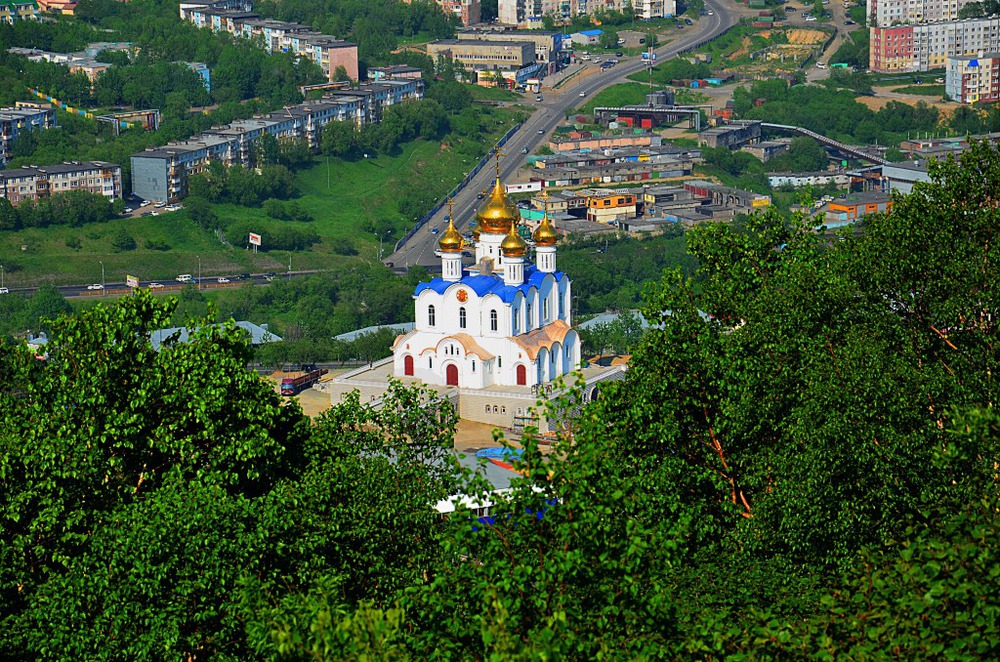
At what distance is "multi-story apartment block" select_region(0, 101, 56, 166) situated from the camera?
48.9 m

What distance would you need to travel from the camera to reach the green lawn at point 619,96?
6247 cm

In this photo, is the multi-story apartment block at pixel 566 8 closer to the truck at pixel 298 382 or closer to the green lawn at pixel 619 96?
the green lawn at pixel 619 96

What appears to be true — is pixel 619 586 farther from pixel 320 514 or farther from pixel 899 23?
pixel 899 23

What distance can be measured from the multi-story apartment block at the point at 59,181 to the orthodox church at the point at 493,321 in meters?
19.7

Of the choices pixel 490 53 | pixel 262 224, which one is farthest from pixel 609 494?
pixel 490 53

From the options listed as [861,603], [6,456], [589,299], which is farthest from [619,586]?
[589,299]

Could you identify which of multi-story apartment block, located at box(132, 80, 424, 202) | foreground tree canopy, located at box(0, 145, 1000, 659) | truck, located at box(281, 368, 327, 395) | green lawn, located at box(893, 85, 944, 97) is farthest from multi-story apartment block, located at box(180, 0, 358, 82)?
foreground tree canopy, located at box(0, 145, 1000, 659)

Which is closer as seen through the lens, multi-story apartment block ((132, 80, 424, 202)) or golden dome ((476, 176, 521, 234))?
golden dome ((476, 176, 521, 234))

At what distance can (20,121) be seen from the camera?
49.8 metres

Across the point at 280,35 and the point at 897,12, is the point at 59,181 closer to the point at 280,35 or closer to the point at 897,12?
the point at 280,35

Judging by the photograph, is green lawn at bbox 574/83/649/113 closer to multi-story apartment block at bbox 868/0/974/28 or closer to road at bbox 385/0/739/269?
road at bbox 385/0/739/269

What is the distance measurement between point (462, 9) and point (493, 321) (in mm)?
46043

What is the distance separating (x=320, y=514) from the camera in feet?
39.4

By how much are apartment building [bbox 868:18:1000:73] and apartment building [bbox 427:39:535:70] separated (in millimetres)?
12738
